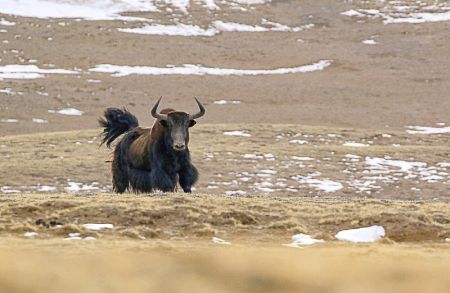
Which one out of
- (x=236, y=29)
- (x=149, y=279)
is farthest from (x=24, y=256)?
(x=236, y=29)

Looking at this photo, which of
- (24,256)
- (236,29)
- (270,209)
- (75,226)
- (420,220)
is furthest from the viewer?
(236,29)

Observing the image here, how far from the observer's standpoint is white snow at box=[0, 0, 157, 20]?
64688mm

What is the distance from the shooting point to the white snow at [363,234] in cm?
990

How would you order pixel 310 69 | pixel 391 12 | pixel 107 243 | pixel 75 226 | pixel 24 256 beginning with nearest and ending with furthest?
pixel 24 256 → pixel 107 243 → pixel 75 226 → pixel 310 69 → pixel 391 12

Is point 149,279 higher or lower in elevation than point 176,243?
higher

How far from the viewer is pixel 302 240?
391 inches

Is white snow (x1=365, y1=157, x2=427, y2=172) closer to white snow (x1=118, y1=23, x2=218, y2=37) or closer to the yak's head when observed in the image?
the yak's head

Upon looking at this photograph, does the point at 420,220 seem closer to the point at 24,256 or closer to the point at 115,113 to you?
the point at 24,256

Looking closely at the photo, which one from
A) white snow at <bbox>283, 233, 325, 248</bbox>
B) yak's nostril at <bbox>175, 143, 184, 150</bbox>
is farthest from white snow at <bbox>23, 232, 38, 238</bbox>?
yak's nostril at <bbox>175, 143, 184, 150</bbox>

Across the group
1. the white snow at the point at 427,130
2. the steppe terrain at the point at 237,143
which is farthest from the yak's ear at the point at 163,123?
the white snow at the point at 427,130

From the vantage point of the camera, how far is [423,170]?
78.4ft

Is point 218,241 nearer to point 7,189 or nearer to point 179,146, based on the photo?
point 179,146

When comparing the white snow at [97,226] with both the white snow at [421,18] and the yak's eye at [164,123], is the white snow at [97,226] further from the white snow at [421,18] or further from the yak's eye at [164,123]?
the white snow at [421,18]

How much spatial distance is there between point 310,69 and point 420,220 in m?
43.5
